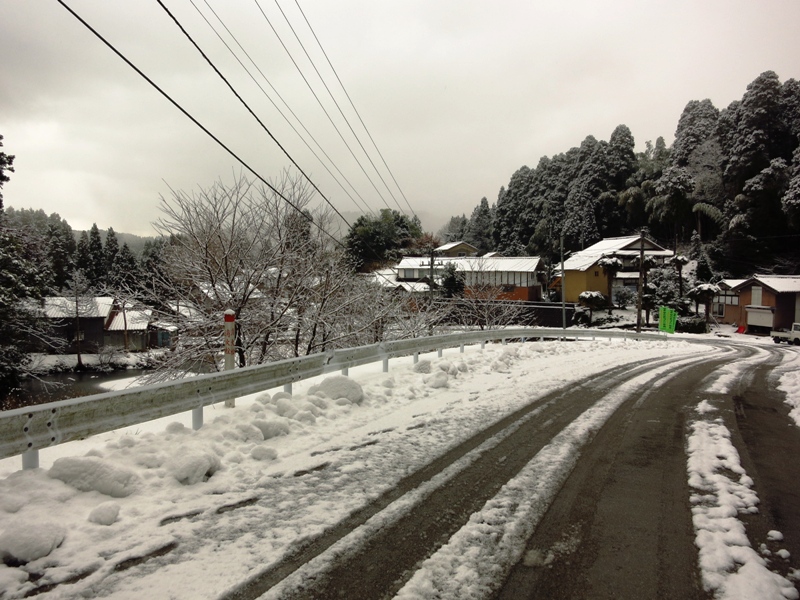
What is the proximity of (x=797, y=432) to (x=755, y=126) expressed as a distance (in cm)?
5383

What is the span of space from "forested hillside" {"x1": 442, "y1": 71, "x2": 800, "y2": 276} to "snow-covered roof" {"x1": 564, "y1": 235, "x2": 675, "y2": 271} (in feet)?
9.13

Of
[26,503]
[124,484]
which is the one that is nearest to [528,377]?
[124,484]

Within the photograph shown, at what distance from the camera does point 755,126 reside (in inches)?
1829

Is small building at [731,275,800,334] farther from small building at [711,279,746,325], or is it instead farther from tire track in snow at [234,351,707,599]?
tire track in snow at [234,351,707,599]

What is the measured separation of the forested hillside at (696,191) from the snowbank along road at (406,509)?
44015 mm

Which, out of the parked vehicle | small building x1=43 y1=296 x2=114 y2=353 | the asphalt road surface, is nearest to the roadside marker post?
the asphalt road surface

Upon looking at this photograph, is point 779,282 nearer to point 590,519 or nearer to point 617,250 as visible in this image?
point 617,250

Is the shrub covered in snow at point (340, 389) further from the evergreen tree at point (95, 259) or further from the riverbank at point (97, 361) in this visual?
the evergreen tree at point (95, 259)

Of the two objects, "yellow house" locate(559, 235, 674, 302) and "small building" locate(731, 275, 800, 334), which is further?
"yellow house" locate(559, 235, 674, 302)

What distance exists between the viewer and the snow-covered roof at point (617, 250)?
5119 centimetres

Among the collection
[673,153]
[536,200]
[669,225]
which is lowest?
[669,225]

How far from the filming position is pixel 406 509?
375 cm

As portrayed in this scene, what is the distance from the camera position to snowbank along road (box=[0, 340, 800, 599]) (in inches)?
111

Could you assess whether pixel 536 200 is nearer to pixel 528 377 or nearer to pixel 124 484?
pixel 528 377
